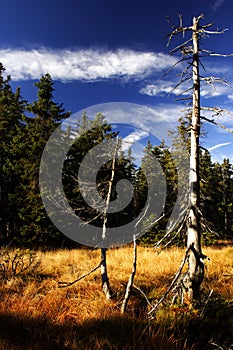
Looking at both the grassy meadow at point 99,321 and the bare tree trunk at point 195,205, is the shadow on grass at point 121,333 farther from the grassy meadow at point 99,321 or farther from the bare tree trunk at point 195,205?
the bare tree trunk at point 195,205

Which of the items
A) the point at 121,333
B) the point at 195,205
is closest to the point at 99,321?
the point at 121,333

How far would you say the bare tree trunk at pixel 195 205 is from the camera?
15.6 feet

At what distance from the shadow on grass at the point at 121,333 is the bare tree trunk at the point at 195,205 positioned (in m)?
0.58

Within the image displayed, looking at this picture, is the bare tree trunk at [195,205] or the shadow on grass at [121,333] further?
the bare tree trunk at [195,205]

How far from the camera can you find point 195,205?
494 centimetres

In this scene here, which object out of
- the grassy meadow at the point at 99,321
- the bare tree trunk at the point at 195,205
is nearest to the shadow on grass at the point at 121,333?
the grassy meadow at the point at 99,321

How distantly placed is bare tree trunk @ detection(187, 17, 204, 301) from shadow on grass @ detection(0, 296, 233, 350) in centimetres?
58

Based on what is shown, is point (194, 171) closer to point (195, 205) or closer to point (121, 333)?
point (195, 205)

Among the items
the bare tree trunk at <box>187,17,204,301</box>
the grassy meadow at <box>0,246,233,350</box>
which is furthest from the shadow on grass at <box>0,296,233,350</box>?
the bare tree trunk at <box>187,17,204,301</box>

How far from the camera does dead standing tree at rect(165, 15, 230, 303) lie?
476 centimetres

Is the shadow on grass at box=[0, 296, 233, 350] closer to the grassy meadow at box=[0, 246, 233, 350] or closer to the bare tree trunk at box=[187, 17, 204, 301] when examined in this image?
the grassy meadow at box=[0, 246, 233, 350]

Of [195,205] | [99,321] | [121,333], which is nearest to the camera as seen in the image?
[121,333]

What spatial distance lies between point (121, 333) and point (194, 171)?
10.8 feet

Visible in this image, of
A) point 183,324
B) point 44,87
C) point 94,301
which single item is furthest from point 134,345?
point 44,87
